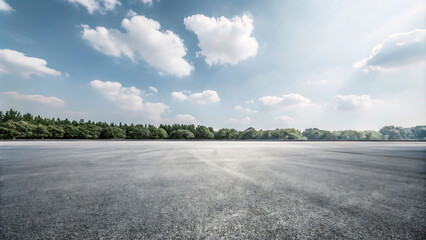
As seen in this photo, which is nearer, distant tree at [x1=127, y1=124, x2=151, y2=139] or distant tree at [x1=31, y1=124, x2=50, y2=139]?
distant tree at [x1=31, y1=124, x2=50, y2=139]

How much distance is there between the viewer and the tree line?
67669 millimetres

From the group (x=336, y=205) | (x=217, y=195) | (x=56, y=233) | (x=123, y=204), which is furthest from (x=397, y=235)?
(x=56, y=233)

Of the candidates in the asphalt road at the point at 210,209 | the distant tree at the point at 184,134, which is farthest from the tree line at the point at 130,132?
the asphalt road at the point at 210,209

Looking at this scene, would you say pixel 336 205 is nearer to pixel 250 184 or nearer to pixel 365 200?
pixel 365 200

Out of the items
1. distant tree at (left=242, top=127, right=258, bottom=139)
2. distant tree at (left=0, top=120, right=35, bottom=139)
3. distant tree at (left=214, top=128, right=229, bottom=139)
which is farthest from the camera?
distant tree at (left=242, top=127, right=258, bottom=139)

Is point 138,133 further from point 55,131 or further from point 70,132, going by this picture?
point 55,131

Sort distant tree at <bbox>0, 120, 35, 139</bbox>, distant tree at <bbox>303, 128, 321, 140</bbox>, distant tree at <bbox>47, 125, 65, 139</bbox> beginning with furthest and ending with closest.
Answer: distant tree at <bbox>303, 128, 321, 140</bbox>, distant tree at <bbox>47, 125, 65, 139</bbox>, distant tree at <bbox>0, 120, 35, 139</bbox>

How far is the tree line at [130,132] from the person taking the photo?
6767cm

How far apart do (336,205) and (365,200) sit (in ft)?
3.14

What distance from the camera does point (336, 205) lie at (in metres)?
3.70

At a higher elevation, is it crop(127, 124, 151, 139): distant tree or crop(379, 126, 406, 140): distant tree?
crop(379, 126, 406, 140): distant tree

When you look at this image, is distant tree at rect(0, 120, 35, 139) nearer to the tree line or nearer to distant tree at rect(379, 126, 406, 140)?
the tree line

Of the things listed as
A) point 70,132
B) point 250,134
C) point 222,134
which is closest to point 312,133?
point 250,134

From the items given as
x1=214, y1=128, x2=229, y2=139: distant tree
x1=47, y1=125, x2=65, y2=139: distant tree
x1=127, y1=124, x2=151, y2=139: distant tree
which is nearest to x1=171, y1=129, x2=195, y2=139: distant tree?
x1=127, y1=124, x2=151, y2=139: distant tree
